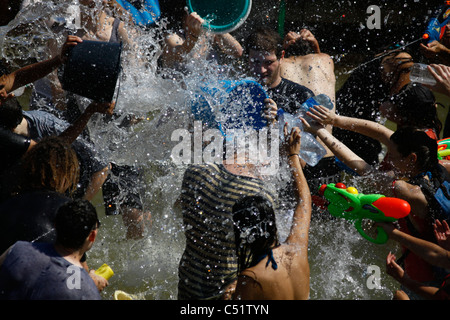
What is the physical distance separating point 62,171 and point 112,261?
47.5 inches

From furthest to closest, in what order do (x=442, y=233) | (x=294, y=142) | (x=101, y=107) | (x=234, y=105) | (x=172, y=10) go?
(x=172, y=10), (x=234, y=105), (x=101, y=107), (x=294, y=142), (x=442, y=233)

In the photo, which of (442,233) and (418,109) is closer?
(442,233)

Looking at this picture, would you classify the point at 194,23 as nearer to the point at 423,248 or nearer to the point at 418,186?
the point at 418,186

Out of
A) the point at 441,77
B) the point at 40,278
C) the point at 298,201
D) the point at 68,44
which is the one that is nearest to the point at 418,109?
the point at 441,77

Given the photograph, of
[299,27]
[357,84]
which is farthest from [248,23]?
[357,84]

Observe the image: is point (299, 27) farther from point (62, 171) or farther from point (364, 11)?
point (62, 171)

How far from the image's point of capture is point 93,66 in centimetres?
237

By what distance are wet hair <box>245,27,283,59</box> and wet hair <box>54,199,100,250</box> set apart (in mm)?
2031

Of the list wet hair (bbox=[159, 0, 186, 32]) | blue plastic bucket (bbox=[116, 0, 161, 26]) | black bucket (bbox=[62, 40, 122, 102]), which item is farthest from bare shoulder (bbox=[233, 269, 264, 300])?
wet hair (bbox=[159, 0, 186, 32])

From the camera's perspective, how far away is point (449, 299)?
210cm

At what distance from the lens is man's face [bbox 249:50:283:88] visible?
345 centimetres

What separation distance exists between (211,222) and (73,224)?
25.5 inches

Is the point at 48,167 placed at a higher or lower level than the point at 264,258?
higher

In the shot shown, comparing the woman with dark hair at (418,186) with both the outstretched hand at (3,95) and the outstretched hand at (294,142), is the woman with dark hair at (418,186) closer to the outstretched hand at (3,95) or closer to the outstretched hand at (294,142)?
the outstretched hand at (294,142)
